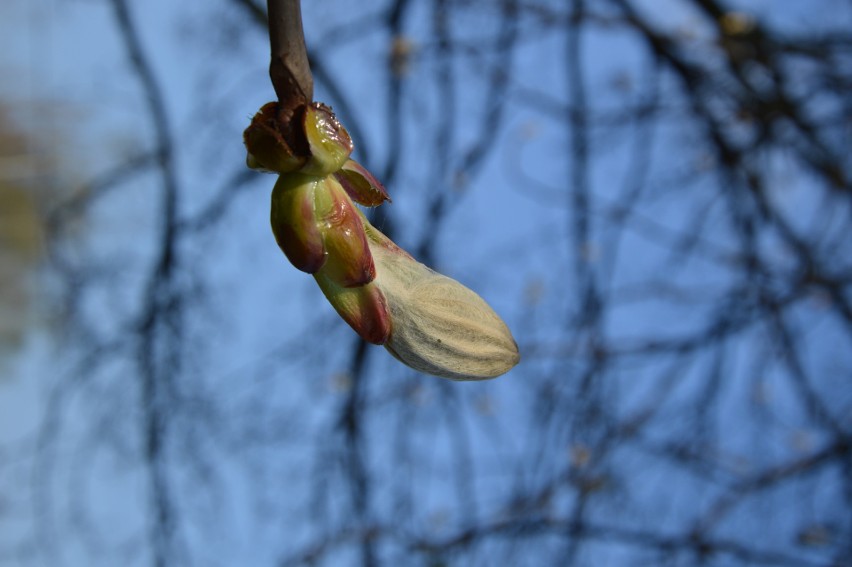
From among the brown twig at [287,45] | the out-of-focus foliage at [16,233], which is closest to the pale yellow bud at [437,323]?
the brown twig at [287,45]

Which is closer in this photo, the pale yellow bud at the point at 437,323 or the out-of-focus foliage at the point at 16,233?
the pale yellow bud at the point at 437,323

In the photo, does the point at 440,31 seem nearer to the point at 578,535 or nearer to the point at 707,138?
the point at 707,138

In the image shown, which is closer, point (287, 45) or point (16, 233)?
point (287, 45)

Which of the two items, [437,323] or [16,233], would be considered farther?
[16,233]

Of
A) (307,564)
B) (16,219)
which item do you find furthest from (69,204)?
(307,564)

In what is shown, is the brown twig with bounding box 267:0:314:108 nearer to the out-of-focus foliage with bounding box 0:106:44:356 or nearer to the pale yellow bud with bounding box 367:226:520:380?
the pale yellow bud with bounding box 367:226:520:380

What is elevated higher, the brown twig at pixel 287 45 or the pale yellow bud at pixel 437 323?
the brown twig at pixel 287 45

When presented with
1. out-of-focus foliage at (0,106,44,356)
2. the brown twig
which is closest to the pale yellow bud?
the brown twig

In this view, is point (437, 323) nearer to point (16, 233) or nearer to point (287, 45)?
point (287, 45)

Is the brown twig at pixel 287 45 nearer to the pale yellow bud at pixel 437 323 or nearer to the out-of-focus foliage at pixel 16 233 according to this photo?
the pale yellow bud at pixel 437 323

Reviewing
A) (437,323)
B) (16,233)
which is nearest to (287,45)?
(437,323)
